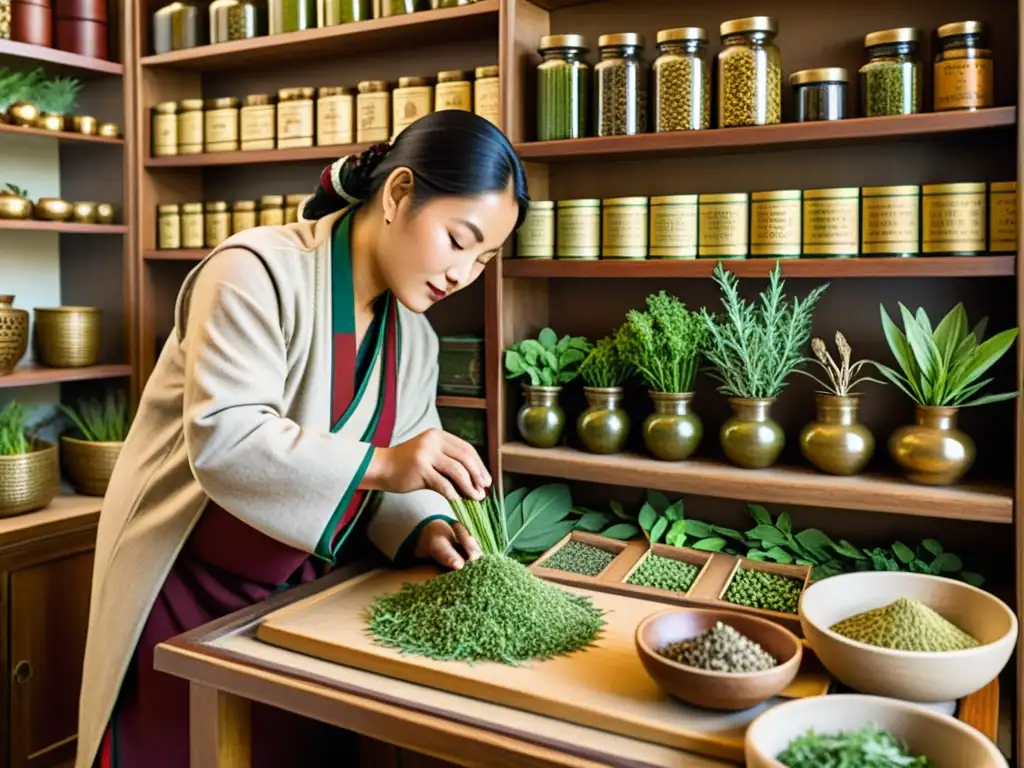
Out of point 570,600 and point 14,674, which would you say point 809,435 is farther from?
point 14,674

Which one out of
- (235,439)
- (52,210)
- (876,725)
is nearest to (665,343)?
(235,439)

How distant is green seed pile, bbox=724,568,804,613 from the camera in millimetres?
1685

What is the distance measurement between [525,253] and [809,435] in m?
0.71

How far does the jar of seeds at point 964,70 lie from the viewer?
1718 millimetres

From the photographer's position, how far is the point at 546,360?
215 centimetres

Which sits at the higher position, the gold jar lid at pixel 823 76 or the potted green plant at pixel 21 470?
the gold jar lid at pixel 823 76

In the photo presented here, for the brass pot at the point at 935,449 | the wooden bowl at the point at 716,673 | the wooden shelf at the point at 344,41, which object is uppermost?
the wooden shelf at the point at 344,41

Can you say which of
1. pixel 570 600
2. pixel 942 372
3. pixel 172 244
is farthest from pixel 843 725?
pixel 172 244

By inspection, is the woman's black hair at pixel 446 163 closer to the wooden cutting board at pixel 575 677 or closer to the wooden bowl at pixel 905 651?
the wooden cutting board at pixel 575 677

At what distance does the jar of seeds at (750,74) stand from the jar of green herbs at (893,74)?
170 millimetres

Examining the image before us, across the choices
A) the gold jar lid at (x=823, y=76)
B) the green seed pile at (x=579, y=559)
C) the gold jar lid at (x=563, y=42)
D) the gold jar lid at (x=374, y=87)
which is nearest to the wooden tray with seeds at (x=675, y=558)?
the green seed pile at (x=579, y=559)

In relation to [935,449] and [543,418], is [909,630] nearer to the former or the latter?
[935,449]

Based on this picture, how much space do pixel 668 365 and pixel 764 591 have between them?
19.9 inches

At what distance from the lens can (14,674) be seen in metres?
2.35
